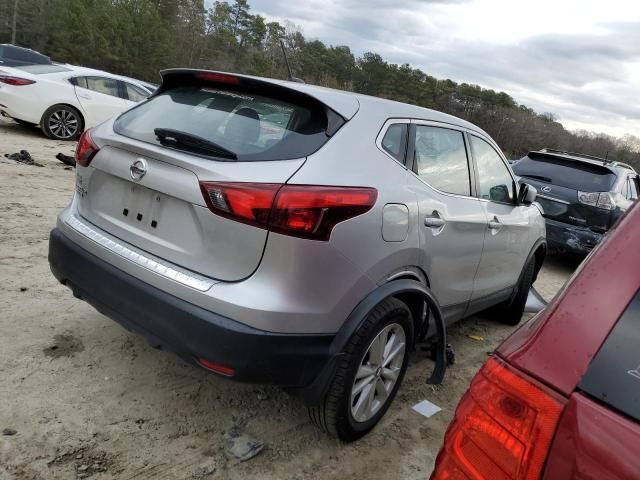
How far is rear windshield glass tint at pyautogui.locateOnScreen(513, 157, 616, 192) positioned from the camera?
281 inches

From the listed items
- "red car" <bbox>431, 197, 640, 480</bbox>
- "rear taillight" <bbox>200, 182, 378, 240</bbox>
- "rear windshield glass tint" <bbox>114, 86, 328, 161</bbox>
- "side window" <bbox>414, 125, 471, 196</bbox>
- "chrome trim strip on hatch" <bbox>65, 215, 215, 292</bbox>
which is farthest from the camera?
"side window" <bbox>414, 125, 471, 196</bbox>

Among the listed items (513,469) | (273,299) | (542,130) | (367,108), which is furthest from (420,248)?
(542,130)

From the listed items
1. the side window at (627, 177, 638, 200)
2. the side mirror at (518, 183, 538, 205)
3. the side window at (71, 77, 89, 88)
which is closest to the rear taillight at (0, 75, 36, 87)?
the side window at (71, 77, 89, 88)

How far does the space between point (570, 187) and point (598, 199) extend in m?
0.42

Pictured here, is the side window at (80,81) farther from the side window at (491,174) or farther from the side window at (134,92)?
the side window at (491,174)

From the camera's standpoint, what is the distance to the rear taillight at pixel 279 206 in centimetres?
209

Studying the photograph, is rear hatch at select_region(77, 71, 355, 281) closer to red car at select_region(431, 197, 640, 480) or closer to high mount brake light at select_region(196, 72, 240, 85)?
high mount brake light at select_region(196, 72, 240, 85)

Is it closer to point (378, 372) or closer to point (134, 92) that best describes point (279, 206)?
point (378, 372)

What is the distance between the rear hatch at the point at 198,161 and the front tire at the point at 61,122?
828 centimetres

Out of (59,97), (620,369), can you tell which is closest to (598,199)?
(620,369)

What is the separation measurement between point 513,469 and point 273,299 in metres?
1.17

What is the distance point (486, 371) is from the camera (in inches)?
50.9

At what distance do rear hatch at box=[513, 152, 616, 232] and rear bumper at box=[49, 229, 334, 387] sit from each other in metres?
5.85

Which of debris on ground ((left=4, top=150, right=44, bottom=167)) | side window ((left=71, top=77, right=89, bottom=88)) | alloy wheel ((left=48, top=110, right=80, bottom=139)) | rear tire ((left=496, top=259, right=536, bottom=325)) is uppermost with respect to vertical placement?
side window ((left=71, top=77, right=89, bottom=88))
